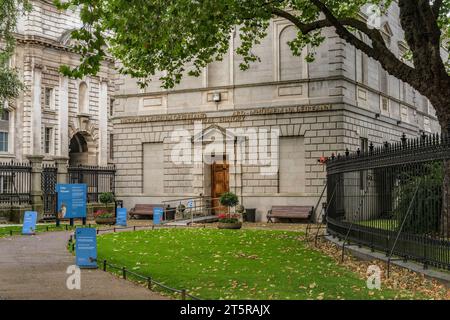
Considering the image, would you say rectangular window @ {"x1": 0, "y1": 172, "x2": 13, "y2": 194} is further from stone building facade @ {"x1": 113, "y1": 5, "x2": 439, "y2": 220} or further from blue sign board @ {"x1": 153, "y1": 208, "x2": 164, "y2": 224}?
blue sign board @ {"x1": 153, "y1": 208, "x2": 164, "y2": 224}

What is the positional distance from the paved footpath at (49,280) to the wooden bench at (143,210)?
15.0 m

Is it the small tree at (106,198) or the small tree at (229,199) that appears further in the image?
the small tree at (106,198)

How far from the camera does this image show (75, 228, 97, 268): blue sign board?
42.2 feet

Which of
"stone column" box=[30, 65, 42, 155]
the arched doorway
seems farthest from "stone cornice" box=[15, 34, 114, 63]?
the arched doorway

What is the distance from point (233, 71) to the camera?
30.9 metres

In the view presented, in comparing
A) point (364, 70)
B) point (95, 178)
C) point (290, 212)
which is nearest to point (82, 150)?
point (95, 178)

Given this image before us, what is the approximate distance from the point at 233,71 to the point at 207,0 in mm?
15762

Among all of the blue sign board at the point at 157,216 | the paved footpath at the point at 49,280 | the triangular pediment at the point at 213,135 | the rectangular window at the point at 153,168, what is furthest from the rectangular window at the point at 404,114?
the paved footpath at the point at 49,280

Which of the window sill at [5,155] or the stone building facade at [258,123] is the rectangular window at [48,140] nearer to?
the window sill at [5,155]

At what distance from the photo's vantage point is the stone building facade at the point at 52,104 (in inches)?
1823

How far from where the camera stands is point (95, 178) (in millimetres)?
34125

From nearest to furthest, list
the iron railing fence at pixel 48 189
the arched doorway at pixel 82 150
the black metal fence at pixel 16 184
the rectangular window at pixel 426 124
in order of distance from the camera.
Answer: the black metal fence at pixel 16 184 → the iron railing fence at pixel 48 189 → the rectangular window at pixel 426 124 → the arched doorway at pixel 82 150
